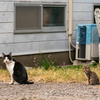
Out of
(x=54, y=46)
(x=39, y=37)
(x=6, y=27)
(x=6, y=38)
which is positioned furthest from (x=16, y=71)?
(x=54, y=46)

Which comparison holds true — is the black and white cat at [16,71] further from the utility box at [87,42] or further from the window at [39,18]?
the utility box at [87,42]

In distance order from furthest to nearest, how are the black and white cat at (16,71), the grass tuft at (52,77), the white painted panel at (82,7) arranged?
the white painted panel at (82,7), the grass tuft at (52,77), the black and white cat at (16,71)

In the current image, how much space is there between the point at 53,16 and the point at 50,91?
5.28 meters

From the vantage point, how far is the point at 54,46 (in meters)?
11.5

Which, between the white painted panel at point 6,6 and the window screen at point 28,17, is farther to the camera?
the window screen at point 28,17

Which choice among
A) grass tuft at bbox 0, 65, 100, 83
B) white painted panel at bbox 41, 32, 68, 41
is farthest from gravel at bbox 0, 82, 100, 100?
white painted panel at bbox 41, 32, 68, 41

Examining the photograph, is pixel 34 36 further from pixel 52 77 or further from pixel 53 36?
pixel 52 77

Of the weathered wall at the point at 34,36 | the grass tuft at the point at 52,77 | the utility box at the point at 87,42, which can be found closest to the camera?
the grass tuft at the point at 52,77

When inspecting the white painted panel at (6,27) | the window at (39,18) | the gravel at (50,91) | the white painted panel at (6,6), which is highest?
the white painted panel at (6,6)

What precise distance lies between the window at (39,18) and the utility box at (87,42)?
75cm

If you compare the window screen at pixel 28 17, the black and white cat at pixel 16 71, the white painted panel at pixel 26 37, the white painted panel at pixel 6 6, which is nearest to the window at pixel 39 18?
the window screen at pixel 28 17

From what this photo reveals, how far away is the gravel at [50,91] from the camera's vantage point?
6242 millimetres

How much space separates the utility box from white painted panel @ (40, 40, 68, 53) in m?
0.54

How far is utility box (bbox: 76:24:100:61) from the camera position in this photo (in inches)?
436
